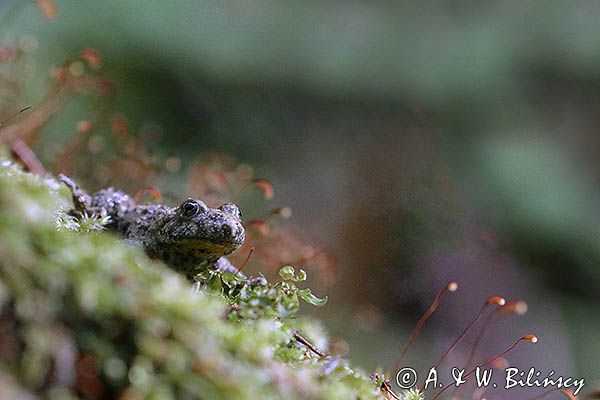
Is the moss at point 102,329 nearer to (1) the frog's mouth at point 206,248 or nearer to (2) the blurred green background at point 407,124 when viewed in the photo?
(1) the frog's mouth at point 206,248

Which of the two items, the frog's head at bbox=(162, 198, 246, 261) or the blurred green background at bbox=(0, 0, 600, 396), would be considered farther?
the blurred green background at bbox=(0, 0, 600, 396)

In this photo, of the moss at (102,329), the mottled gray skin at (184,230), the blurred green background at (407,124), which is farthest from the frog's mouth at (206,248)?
the blurred green background at (407,124)

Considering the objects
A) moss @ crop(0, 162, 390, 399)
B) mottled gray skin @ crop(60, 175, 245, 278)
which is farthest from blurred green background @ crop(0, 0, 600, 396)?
moss @ crop(0, 162, 390, 399)

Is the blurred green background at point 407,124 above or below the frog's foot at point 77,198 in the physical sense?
above

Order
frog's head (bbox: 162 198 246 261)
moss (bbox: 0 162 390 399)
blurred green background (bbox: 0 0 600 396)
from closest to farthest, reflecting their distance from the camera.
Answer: moss (bbox: 0 162 390 399)
frog's head (bbox: 162 198 246 261)
blurred green background (bbox: 0 0 600 396)

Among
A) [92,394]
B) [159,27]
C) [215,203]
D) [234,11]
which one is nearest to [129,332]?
[92,394]

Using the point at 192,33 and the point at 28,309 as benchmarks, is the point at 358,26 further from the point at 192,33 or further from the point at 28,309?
the point at 28,309

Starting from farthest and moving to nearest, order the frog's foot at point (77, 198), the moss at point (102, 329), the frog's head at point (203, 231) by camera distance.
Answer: the frog's foot at point (77, 198)
the frog's head at point (203, 231)
the moss at point (102, 329)

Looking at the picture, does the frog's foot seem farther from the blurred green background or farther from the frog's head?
the blurred green background
